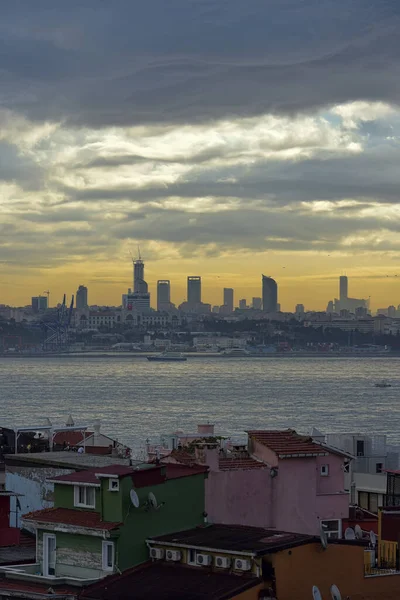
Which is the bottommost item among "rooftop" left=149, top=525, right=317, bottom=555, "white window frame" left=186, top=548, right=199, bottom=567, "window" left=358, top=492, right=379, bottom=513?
"window" left=358, top=492, right=379, bottom=513

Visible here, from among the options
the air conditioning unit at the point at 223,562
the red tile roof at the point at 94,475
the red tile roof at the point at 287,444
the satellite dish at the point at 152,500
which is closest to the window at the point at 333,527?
the red tile roof at the point at 287,444

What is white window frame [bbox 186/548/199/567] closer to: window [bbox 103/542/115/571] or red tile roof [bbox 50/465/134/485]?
window [bbox 103/542/115/571]

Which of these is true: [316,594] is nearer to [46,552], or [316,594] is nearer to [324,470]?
[46,552]

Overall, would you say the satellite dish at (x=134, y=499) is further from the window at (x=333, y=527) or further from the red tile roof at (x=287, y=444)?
the window at (x=333, y=527)

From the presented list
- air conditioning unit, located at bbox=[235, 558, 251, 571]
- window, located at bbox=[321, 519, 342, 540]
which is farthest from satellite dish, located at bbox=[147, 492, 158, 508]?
window, located at bbox=[321, 519, 342, 540]

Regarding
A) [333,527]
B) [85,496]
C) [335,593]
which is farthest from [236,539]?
[333,527]

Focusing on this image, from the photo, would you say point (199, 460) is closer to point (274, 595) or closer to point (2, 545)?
point (2, 545)
